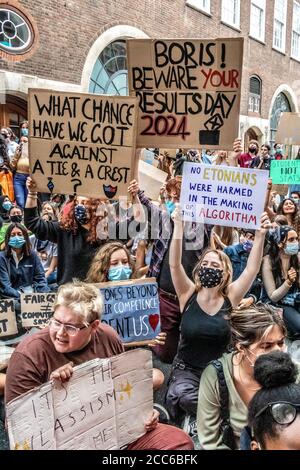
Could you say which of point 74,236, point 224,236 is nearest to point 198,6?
point 224,236

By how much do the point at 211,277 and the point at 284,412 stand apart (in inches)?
55.5

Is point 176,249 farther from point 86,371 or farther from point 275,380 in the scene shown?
point 275,380

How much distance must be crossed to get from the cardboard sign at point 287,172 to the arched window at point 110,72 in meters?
6.80

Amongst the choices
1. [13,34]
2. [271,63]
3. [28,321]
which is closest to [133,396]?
[28,321]

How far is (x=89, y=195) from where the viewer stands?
132 inches

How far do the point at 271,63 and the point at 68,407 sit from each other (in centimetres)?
1830

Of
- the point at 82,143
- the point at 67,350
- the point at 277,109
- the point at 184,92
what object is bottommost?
the point at 67,350

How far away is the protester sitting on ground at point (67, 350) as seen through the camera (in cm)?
193

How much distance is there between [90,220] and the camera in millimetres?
3596

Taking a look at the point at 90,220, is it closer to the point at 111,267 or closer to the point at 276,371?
the point at 111,267

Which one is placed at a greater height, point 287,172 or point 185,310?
point 287,172

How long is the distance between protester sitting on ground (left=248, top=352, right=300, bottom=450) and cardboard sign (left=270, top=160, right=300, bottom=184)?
12.3 ft

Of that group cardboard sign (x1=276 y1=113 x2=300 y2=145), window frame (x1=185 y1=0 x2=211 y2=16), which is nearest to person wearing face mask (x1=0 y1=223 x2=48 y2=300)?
cardboard sign (x1=276 y1=113 x2=300 y2=145)

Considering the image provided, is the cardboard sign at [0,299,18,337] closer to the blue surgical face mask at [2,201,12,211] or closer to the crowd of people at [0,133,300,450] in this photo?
the crowd of people at [0,133,300,450]
